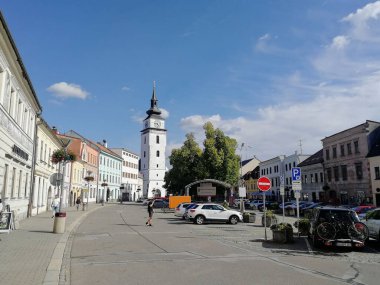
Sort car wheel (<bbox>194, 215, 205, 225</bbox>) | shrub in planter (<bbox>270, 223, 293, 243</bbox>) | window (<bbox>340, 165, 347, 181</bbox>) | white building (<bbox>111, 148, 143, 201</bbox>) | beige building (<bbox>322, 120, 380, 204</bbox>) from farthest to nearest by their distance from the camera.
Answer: white building (<bbox>111, 148, 143, 201</bbox>)
window (<bbox>340, 165, 347, 181</bbox>)
beige building (<bbox>322, 120, 380, 204</bbox>)
car wheel (<bbox>194, 215, 205, 225</bbox>)
shrub in planter (<bbox>270, 223, 293, 243</bbox>)

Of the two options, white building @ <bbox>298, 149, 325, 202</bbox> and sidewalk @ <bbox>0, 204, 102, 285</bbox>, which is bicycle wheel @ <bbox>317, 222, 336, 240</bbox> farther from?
white building @ <bbox>298, 149, 325, 202</bbox>

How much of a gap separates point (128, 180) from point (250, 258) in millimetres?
98709

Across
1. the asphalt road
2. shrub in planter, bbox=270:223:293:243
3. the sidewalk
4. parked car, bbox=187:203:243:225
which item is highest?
parked car, bbox=187:203:243:225

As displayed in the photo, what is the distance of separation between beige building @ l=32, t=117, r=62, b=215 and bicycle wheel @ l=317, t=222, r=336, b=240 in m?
20.1

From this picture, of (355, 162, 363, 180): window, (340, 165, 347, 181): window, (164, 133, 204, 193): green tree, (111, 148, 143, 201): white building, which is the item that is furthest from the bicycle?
(111, 148, 143, 201): white building

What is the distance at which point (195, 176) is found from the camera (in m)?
58.8

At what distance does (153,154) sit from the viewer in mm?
108500

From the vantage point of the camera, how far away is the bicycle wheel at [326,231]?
13276mm

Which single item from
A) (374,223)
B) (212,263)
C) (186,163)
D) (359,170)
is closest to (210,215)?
(374,223)

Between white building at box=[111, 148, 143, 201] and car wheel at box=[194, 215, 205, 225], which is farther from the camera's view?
white building at box=[111, 148, 143, 201]

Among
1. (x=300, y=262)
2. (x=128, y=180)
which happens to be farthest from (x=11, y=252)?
(x=128, y=180)

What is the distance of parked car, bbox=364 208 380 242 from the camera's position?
15.1m

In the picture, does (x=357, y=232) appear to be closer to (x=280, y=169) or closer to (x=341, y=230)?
(x=341, y=230)

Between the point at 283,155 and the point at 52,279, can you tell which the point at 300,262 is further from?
the point at 283,155
